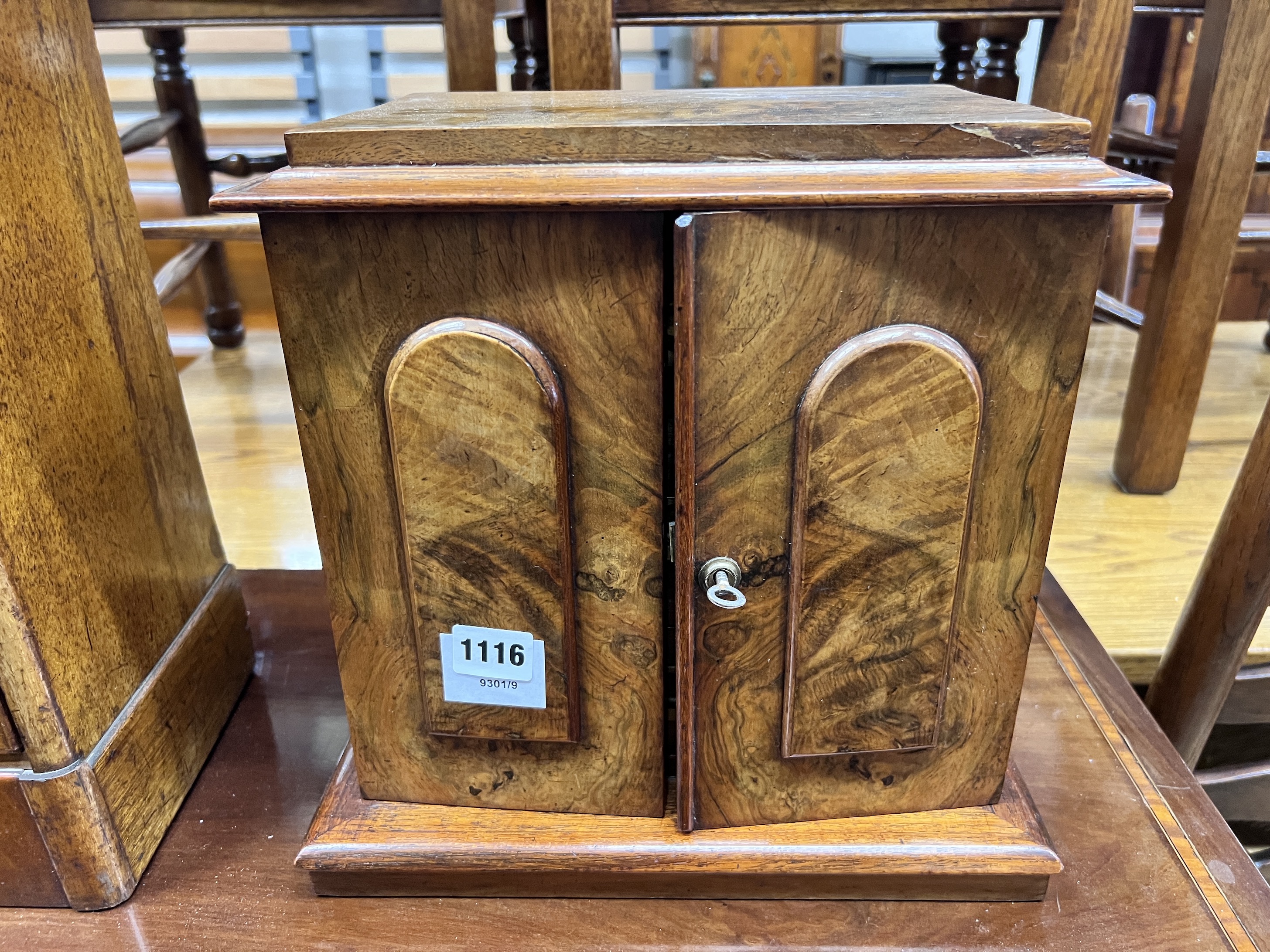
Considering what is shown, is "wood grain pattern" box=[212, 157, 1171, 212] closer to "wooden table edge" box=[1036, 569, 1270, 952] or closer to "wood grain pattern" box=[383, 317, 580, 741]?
"wood grain pattern" box=[383, 317, 580, 741]

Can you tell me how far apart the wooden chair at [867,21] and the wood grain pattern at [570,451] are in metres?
0.53

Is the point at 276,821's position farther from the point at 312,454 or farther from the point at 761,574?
the point at 761,574

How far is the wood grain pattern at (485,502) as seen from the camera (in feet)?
1.77

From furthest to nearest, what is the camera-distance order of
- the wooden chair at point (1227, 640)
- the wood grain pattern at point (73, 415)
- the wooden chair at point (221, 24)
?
the wooden chair at point (221, 24)
the wooden chair at point (1227, 640)
the wood grain pattern at point (73, 415)

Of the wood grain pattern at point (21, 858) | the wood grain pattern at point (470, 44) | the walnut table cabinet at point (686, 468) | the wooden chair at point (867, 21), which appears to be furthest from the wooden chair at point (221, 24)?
the wood grain pattern at point (21, 858)

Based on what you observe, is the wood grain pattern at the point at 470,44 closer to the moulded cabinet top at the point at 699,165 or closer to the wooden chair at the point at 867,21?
the wooden chair at the point at 867,21

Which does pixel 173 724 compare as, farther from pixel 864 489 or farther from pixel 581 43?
pixel 581 43

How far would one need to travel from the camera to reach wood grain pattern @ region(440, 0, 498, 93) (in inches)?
45.1

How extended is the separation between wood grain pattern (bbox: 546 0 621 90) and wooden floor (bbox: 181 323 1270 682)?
26.1 inches

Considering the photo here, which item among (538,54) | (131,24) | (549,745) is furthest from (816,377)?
(131,24)

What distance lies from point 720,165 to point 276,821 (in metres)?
0.60

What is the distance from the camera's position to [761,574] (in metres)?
0.59

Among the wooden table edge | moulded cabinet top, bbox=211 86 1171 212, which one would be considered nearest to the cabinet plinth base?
the wooden table edge

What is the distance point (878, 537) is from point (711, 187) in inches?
9.2
